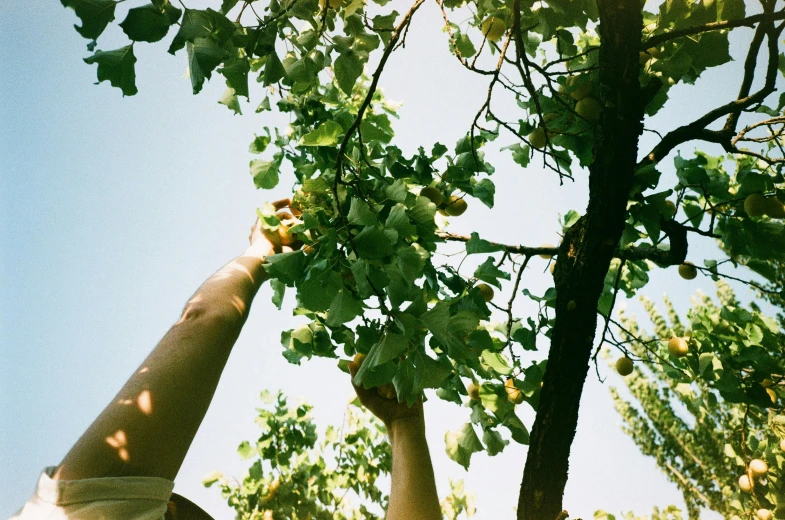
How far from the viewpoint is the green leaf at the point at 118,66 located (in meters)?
1.26

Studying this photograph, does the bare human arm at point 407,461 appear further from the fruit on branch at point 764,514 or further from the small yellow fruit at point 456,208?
the fruit on branch at point 764,514

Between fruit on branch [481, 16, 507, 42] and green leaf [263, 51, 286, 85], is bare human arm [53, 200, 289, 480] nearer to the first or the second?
green leaf [263, 51, 286, 85]

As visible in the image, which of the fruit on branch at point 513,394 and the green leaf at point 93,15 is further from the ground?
the green leaf at point 93,15

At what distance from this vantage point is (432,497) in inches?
65.9

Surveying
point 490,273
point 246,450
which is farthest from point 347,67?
point 246,450

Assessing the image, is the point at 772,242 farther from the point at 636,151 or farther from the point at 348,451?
the point at 348,451

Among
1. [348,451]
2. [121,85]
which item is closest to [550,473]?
[121,85]

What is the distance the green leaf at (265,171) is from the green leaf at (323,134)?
1.48 ft

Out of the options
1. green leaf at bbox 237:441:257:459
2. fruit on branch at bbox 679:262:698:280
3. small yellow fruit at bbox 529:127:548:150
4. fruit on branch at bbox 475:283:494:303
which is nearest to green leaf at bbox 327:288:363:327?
fruit on branch at bbox 475:283:494:303

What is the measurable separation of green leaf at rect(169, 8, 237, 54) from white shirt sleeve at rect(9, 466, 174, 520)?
931 mm

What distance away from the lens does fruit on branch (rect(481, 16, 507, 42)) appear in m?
1.87

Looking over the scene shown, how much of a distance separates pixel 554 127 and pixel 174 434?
61.0 inches

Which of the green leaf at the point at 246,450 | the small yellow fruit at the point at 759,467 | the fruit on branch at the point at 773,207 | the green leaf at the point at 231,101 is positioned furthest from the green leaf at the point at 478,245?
the green leaf at the point at 246,450

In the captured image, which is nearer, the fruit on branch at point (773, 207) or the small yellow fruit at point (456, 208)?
the fruit on branch at point (773, 207)
